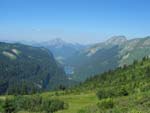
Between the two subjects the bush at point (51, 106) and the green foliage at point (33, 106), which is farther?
the bush at point (51, 106)

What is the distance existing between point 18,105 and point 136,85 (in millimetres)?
60511

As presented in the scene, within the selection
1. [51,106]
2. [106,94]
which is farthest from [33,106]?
[106,94]

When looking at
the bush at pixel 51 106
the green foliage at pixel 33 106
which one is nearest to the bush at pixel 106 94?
the green foliage at pixel 33 106

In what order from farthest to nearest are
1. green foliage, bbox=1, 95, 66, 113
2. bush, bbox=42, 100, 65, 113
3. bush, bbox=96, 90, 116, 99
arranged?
bush, bbox=96, 90, 116, 99 < bush, bbox=42, 100, 65, 113 < green foliage, bbox=1, 95, 66, 113

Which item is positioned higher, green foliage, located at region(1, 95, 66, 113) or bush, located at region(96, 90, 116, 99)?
bush, located at region(96, 90, 116, 99)

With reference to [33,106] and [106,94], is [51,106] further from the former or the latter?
[106,94]

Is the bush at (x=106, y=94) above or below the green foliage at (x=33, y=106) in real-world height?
above

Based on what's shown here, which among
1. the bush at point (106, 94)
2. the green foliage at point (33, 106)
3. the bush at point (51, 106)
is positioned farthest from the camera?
the bush at point (106, 94)

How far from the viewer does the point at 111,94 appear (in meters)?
150

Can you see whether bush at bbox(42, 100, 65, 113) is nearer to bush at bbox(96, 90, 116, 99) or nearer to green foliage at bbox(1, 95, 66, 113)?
green foliage at bbox(1, 95, 66, 113)

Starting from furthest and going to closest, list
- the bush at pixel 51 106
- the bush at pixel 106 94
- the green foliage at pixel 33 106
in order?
the bush at pixel 106 94
the bush at pixel 51 106
the green foliage at pixel 33 106

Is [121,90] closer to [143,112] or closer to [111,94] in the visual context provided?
[111,94]

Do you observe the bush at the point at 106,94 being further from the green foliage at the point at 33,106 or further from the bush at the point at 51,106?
the bush at the point at 51,106

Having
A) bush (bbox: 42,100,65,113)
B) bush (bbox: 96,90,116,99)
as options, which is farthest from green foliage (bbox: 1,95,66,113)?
bush (bbox: 96,90,116,99)
